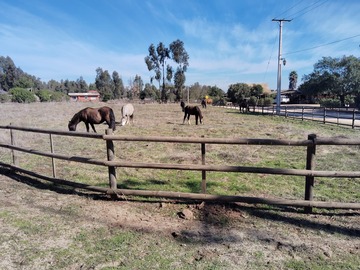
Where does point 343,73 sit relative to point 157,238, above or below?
above

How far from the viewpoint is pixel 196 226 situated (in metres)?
3.49

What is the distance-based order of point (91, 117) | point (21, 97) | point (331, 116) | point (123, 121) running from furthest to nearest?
point (21, 97) < point (331, 116) < point (123, 121) < point (91, 117)

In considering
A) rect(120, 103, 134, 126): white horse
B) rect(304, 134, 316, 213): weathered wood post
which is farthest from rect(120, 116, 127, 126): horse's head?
rect(304, 134, 316, 213): weathered wood post

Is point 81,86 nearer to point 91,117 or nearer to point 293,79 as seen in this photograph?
point 293,79

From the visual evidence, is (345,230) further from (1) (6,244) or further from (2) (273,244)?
(1) (6,244)

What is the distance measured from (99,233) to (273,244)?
6.99 feet

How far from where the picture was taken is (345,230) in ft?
11.1

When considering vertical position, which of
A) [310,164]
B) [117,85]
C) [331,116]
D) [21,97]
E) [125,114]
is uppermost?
[117,85]

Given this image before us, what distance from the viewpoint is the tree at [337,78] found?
147ft

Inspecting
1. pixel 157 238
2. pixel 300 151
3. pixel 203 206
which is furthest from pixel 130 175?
pixel 300 151

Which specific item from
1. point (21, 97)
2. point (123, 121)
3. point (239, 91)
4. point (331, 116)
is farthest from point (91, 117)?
point (239, 91)

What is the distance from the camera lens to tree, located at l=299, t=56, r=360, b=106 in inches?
1767

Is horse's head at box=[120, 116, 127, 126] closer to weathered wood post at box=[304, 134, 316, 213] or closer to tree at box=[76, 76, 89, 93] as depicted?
weathered wood post at box=[304, 134, 316, 213]

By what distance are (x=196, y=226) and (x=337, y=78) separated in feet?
176
